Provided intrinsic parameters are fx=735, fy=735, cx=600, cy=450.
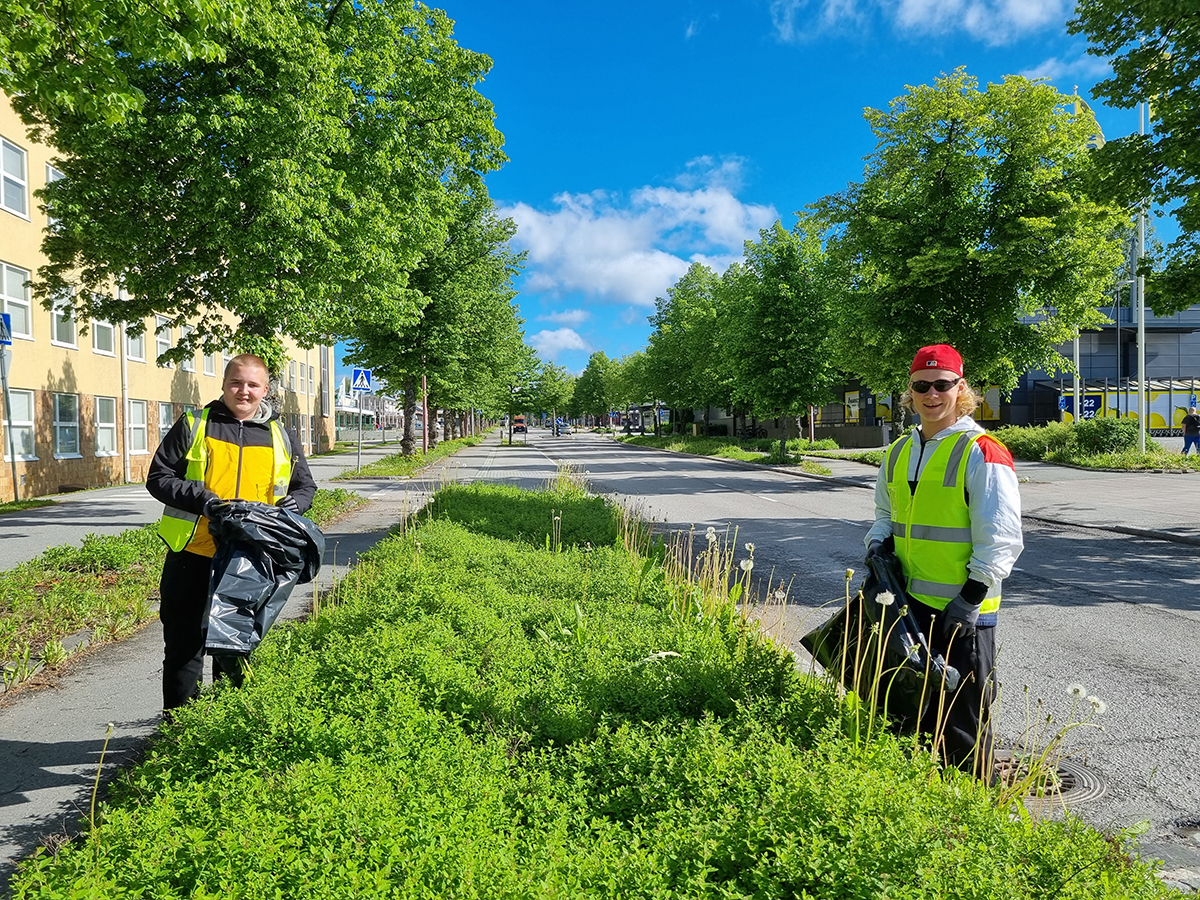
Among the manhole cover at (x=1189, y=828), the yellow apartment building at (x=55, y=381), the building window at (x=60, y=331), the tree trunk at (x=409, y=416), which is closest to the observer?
the manhole cover at (x=1189, y=828)

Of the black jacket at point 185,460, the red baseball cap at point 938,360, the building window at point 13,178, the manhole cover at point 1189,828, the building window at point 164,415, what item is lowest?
the manhole cover at point 1189,828

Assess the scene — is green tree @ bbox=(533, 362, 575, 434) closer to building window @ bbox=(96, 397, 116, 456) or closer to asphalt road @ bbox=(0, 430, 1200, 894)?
building window @ bbox=(96, 397, 116, 456)

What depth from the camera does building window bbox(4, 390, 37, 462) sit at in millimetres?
17953

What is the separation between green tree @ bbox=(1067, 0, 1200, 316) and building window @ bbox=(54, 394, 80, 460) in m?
23.7

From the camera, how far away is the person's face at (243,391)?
3654mm

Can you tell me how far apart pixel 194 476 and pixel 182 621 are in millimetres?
717

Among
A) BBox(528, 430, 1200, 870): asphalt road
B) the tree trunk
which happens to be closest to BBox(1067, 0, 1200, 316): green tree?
BBox(528, 430, 1200, 870): asphalt road

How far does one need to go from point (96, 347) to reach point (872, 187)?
22.4m

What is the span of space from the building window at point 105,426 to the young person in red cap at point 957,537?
23.9 m

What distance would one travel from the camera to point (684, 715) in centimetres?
336

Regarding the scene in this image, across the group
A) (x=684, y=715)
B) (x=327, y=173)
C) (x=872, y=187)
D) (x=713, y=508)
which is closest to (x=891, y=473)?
(x=684, y=715)

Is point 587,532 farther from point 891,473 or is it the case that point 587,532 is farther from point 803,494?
point 803,494

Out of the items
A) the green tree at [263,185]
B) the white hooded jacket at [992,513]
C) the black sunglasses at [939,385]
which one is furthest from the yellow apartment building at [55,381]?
the white hooded jacket at [992,513]

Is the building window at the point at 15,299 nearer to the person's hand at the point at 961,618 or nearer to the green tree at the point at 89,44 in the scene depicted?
the green tree at the point at 89,44
